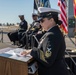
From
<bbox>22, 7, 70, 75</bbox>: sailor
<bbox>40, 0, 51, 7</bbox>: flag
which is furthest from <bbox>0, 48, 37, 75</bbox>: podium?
<bbox>40, 0, 51, 7</bbox>: flag

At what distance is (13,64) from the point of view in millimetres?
2846

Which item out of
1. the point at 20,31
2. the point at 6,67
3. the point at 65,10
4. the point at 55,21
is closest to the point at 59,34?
the point at 55,21

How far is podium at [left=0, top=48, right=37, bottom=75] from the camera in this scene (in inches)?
111

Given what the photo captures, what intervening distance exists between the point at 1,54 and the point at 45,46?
21.7 inches

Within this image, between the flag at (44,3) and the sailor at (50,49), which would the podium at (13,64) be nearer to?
the sailor at (50,49)

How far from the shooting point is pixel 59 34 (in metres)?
2.95

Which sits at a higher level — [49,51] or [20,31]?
[49,51]

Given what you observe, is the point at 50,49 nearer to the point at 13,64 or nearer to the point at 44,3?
the point at 13,64

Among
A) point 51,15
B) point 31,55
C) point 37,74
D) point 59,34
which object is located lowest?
point 37,74

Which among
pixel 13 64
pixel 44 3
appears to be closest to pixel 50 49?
pixel 13 64

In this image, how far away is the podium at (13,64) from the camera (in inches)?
111

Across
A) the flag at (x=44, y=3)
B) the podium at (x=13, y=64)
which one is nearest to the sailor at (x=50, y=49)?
the podium at (x=13, y=64)

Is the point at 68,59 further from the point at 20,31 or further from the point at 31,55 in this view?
the point at 20,31

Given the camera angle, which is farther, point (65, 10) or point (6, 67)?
point (65, 10)
